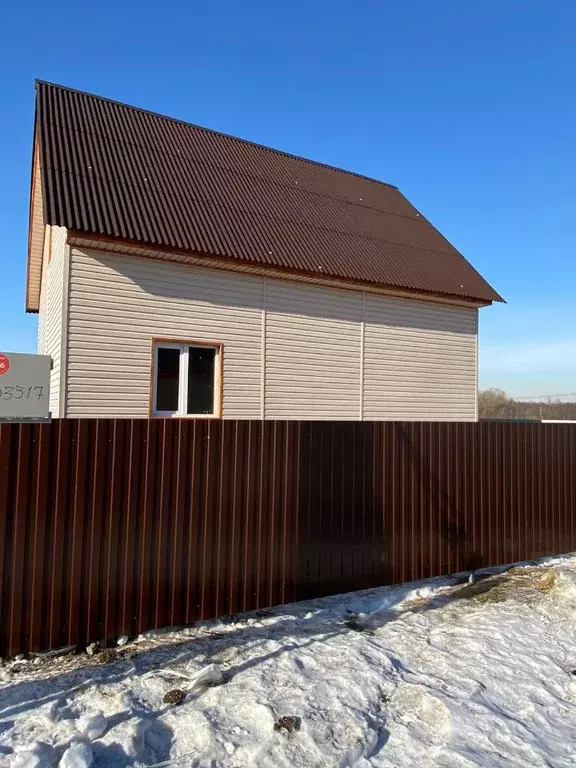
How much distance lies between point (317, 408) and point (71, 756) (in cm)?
735

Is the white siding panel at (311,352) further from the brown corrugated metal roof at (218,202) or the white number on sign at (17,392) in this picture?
the white number on sign at (17,392)

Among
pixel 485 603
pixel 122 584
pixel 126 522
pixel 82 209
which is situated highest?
pixel 82 209

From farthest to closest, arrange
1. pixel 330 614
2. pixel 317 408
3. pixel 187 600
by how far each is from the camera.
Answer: pixel 317 408 < pixel 330 614 < pixel 187 600

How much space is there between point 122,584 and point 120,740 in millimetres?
1417

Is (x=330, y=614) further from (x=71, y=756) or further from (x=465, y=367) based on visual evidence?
(x=465, y=367)

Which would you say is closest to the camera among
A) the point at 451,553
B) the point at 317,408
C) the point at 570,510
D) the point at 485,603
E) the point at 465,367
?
the point at 485,603

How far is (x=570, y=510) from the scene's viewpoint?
24.8 feet

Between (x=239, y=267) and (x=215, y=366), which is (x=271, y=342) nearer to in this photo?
(x=215, y=366)

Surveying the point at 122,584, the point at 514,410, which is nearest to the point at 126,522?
the point at 122,584

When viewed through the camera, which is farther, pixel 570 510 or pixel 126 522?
pixel 570 510

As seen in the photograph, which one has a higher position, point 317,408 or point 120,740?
point 317,408

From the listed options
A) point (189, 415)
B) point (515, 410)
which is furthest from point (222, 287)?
point (515, 410)

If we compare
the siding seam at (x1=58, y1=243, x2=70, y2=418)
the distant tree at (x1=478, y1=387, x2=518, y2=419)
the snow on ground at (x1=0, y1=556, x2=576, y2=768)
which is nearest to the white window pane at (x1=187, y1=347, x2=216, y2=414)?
the siding seam at (x1=58, y1=243, x2=70, y2=418)

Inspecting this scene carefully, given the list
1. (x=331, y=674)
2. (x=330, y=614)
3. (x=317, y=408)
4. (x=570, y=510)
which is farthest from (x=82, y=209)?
(x=570, y=510)
